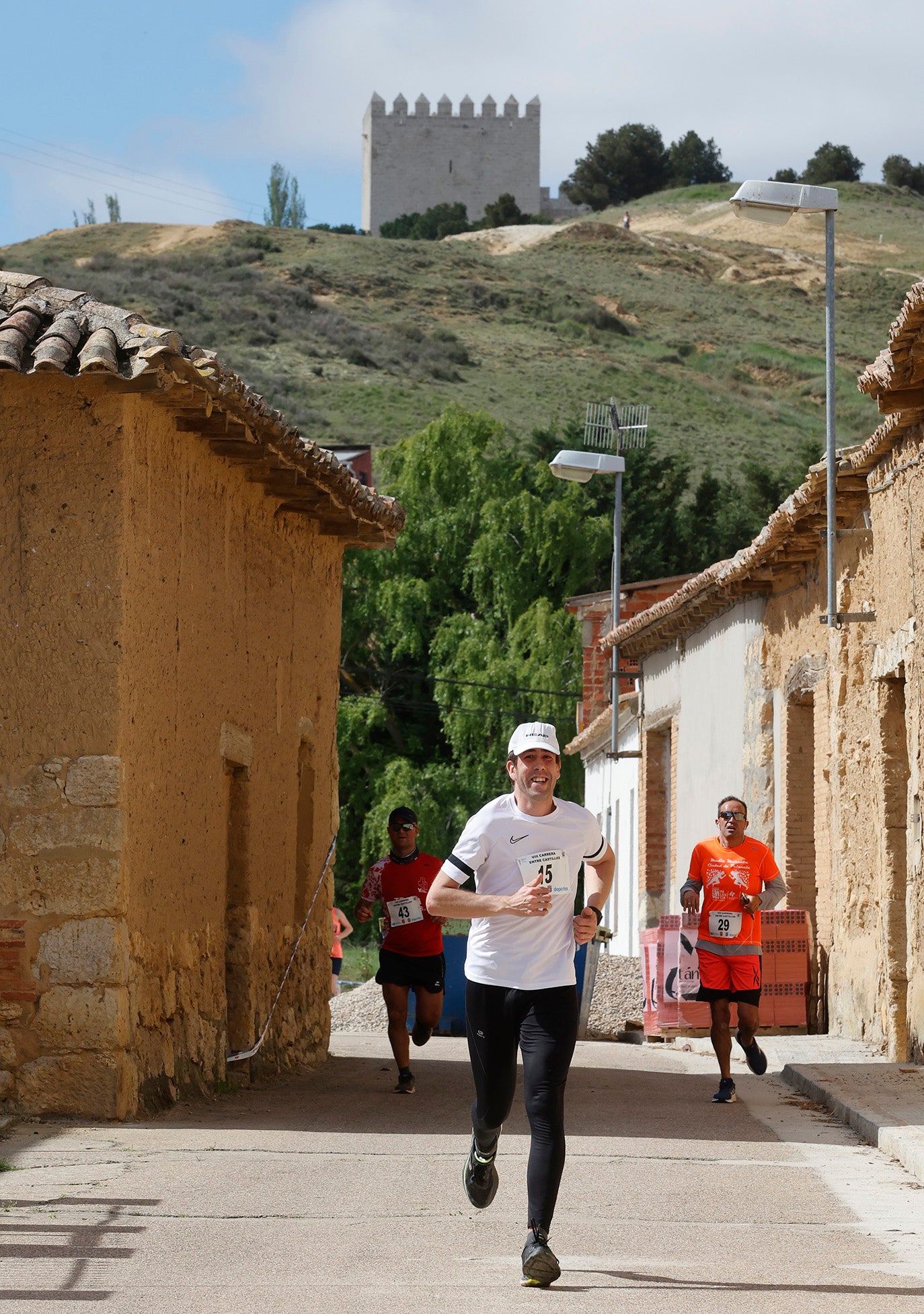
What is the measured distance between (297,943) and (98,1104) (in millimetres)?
4803

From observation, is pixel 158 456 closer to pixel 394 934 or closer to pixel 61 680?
pixel 61 680

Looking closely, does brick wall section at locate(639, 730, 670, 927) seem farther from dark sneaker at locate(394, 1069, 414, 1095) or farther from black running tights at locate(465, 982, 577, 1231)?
black running tights at locate(465, 982, 577, 1231)

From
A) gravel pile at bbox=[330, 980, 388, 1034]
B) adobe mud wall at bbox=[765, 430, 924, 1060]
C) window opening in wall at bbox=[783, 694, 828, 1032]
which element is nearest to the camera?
adobe mud wall at bbox=[765, 430, 924, 1060]

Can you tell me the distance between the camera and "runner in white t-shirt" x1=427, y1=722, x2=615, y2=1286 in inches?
245

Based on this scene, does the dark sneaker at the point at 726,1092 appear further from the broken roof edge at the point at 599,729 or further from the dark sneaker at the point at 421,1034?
the broken roof edge at the point at 599,729

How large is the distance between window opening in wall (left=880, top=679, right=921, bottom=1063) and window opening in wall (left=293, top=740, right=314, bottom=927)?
445 centimetres

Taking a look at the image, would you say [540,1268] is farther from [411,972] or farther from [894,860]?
[894,860]

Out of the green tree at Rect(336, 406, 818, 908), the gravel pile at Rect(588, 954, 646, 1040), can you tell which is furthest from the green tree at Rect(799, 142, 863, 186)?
the gravel pile at Rect(588, 954, 646, 1040)

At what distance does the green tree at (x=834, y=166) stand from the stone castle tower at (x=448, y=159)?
2131cm

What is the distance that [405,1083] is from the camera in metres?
11.9

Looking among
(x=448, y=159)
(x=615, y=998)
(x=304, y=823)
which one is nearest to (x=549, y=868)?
(x=304, y=823)

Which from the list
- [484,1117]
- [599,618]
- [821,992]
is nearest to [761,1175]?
[484,1117]

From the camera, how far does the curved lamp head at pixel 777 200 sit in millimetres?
13602

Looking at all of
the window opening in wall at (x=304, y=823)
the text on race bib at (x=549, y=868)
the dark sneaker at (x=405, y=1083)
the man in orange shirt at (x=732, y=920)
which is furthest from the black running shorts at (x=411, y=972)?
the text on race bib at (x=549, y=868)
